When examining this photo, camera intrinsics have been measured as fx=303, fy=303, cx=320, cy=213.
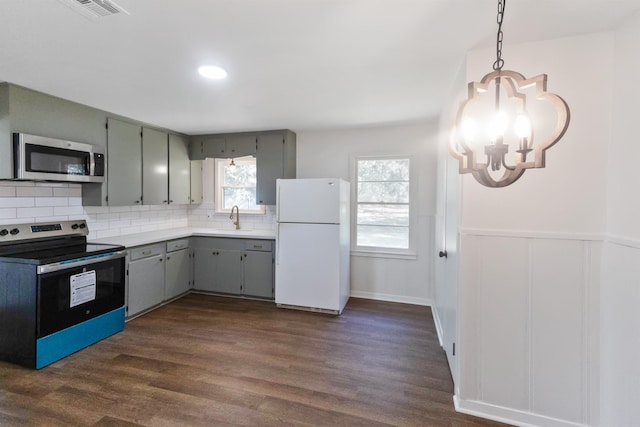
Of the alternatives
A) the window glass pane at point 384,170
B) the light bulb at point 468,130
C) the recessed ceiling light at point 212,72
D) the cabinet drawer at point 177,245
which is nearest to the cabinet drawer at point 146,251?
the cabinet drawer at point 177,245

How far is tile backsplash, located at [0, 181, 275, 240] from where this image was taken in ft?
9.14

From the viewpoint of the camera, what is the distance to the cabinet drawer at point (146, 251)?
3.26m

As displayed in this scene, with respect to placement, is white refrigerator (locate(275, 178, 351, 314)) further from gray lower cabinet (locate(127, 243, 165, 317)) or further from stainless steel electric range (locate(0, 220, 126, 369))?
stainless steel electric range (locate(0, 220, 126, 369))

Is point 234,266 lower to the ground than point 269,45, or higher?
lower

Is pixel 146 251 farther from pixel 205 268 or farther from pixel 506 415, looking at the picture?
pixel 506 415

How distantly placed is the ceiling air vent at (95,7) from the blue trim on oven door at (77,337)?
7.81 feet

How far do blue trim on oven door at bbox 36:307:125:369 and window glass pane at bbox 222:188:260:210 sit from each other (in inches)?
80.0

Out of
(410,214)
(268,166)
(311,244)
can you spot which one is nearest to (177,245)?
(268,166)

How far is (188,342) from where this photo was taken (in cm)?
283

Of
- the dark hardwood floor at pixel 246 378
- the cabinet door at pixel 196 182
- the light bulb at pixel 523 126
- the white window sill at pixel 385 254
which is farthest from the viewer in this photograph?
the cabinet door at pixel 196 182

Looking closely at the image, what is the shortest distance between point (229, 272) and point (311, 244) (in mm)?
1272

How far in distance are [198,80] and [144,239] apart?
204 centimetres

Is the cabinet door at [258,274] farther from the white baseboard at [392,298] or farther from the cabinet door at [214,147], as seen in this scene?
the cabinet door at [214,147]

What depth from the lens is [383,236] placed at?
13.1 ft
